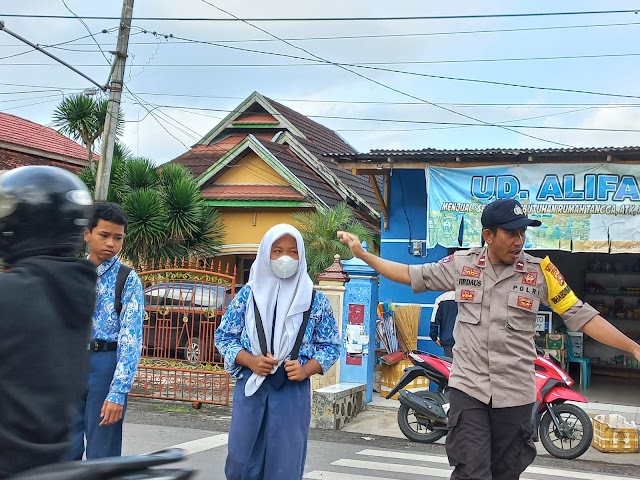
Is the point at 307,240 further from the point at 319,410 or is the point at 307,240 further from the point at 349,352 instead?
the point at 319,410

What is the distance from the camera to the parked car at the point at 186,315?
10281mm

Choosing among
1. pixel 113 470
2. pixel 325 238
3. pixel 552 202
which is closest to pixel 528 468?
pixel 552 202

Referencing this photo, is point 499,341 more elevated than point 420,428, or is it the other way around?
point 499,341

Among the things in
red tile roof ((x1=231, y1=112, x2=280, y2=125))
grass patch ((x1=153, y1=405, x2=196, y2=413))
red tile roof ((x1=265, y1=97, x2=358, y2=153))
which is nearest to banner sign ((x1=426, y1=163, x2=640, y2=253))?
grass patch ((x1=153, y1=405, x2=196, y2=413))

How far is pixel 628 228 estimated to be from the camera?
10.4m

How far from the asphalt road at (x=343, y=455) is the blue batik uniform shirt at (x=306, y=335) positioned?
252 cm

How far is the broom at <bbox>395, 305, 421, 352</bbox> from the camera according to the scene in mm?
11977

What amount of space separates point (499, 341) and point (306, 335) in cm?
101

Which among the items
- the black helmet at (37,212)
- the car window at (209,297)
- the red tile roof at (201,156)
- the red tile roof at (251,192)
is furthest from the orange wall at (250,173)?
the black helmet at (37,212)

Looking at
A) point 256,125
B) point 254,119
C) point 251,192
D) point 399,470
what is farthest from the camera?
point 254,119

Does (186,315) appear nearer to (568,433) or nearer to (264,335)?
(568,433)

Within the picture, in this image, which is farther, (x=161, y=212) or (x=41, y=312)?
(x=161, y=212)

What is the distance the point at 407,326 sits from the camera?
12.0m

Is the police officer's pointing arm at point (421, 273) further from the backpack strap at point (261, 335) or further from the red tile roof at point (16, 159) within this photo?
the red tile roof at point (16, 159)
